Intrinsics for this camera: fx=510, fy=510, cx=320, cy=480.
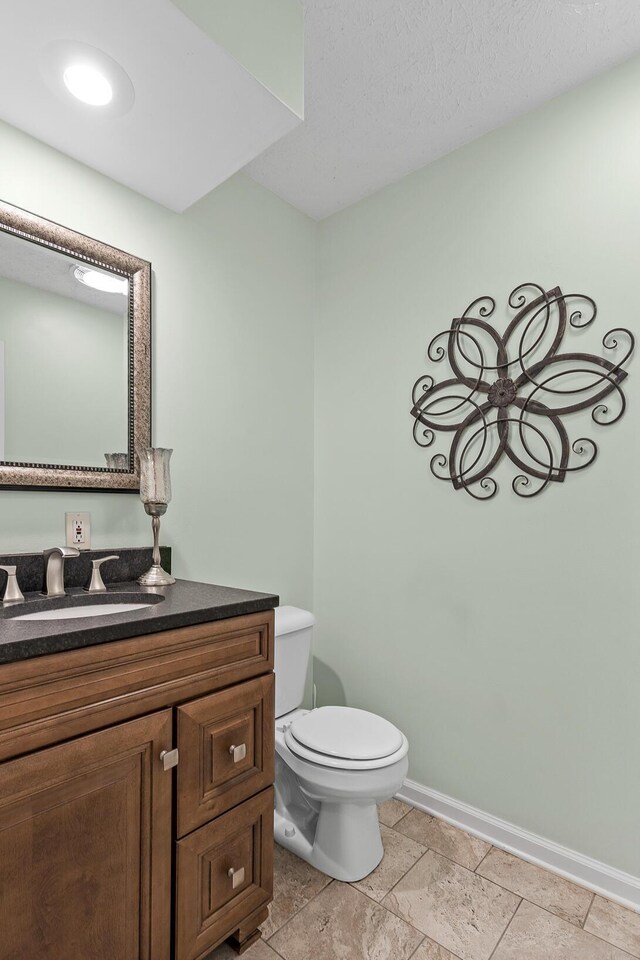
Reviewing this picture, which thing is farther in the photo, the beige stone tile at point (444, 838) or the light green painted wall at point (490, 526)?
the beige stone tile at point (444, 838)

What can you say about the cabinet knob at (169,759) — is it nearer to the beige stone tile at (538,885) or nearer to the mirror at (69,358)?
the mirror at (69,358)

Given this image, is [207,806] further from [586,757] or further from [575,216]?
[575,216]

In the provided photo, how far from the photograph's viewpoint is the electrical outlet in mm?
1540

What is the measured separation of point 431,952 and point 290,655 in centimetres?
91

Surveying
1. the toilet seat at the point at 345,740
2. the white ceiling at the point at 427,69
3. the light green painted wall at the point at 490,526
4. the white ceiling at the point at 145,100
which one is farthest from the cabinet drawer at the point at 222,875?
the white ceiling at the point at 427,69

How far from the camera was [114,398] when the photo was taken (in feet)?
5.47

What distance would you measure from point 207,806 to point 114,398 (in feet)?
3.96

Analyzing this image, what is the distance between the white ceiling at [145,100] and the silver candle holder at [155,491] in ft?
2.97

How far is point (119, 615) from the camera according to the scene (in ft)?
3.73

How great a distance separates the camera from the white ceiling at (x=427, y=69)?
146 centimetres

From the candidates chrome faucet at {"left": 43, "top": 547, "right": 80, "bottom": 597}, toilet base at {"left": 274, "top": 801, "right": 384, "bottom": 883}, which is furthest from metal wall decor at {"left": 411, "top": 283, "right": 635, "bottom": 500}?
chrome faucet at {"left": 43, "top": 547, "right": 80, "bottom": 597}

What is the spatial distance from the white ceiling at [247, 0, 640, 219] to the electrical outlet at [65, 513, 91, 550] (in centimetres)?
158

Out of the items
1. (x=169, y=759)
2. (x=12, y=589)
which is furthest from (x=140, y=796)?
(x=12, y=589)

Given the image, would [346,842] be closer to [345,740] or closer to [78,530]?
[345,740]
